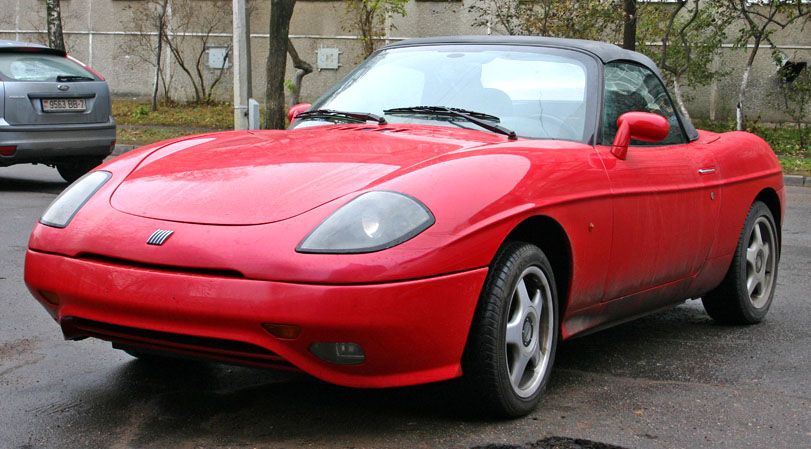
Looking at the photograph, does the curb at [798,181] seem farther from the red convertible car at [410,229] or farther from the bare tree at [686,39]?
the red convertible car at [410,229]

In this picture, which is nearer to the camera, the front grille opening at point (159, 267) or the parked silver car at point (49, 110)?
the front grille opening at point (159, 267)

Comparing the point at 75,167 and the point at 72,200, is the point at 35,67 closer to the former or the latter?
the point at 75,167

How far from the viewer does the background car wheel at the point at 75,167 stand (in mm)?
13375

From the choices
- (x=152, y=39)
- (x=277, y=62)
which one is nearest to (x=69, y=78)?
(x=277, y=62)

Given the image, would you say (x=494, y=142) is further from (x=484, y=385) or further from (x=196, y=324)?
(x=196, y=324)

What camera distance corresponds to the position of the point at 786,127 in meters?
24.4

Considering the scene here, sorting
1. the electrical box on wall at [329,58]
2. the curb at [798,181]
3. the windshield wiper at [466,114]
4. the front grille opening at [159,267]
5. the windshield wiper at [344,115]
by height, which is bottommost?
the curb at [798,181]

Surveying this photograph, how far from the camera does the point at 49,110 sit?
12.5 meters

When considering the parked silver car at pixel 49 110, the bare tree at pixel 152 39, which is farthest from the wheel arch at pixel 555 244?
the bare tree at pixel 152 39

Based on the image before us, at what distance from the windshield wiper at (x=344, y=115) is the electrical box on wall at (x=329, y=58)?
23.3m

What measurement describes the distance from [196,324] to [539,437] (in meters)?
1.22

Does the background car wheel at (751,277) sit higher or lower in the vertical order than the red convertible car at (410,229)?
lower

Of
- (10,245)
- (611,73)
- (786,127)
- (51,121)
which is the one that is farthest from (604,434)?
(786,127)

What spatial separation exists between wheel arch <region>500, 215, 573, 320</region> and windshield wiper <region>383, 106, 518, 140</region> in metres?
0.48
